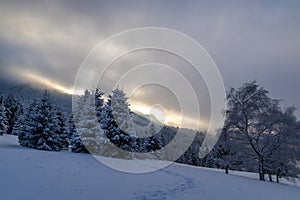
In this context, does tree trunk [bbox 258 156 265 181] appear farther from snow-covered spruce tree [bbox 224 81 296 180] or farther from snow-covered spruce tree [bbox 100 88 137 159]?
snow-covered spruce tree [bbox 100 88 137 159]

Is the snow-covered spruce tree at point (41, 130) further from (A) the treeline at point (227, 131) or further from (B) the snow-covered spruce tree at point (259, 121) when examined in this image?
(B) the snow-covered spruce tree at point (259, 121)

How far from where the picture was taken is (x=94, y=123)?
2884cm

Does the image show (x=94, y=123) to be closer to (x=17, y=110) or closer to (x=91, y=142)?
(x=91, y=142)

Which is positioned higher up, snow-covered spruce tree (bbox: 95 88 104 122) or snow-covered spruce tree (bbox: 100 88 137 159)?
snow-covered spruce tree (bbox: 95 88 104 122)

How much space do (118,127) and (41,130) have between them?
13368 millimetres

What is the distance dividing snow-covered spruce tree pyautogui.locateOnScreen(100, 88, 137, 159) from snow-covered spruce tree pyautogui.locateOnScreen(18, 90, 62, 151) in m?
9.58

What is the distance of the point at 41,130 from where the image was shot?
102 feet

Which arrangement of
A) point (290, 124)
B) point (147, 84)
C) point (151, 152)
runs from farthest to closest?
point (151, 152), point (147, 84), point (290, 124)

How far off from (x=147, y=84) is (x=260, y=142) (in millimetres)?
17471

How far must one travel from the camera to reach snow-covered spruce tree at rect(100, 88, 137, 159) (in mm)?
26719

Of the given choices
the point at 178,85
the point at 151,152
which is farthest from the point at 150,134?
the point at 178,85

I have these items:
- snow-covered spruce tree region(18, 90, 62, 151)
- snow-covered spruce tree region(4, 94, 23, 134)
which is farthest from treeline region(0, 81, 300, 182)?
snow-covered spruce tree region(4, 94, 23, 134)

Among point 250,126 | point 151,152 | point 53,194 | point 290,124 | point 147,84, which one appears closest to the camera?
point 53,194

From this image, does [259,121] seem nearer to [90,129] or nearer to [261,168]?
[261,168]
